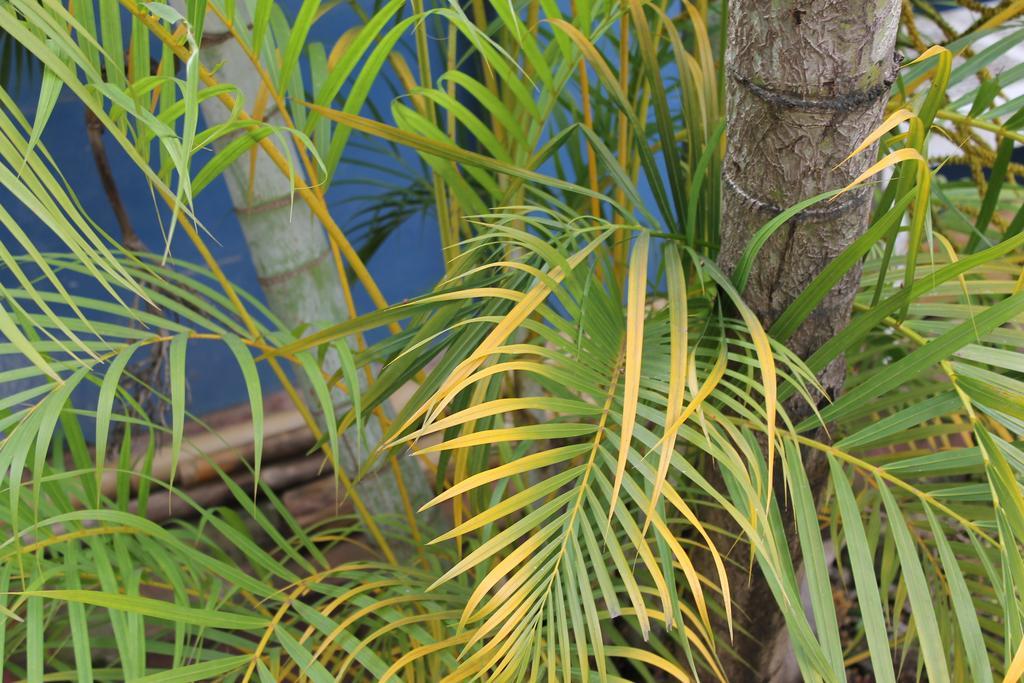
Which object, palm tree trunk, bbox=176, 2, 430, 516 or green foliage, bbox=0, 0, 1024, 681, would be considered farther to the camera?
palm tree trunk, bbox=176, 2, 430, 516

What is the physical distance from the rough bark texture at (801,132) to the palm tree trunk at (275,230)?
39 centimetres

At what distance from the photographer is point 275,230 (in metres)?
0.82

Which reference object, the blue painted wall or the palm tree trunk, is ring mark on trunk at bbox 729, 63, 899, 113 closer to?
the palm tree trunk

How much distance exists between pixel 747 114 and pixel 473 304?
0.80 ft

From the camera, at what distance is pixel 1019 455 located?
491 millimetres

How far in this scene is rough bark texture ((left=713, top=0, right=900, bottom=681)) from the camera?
0.49m

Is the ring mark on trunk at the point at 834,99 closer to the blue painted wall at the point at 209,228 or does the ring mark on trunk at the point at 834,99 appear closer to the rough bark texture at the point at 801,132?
the rough bark texture at the point at 801,132

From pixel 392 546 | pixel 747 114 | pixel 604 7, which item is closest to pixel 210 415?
pixel 392 546

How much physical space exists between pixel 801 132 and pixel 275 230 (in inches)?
20.3

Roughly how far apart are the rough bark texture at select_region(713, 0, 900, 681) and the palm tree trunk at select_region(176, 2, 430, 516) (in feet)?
1.27

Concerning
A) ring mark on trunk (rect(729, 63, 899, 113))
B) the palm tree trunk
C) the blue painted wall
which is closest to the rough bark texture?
ring mark on trunk (rect(729, 63, 899, 113))

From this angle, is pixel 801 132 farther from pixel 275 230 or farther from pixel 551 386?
pixel 275 230

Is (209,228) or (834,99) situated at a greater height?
(834,99)

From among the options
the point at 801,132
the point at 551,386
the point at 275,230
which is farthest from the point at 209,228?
the point at 801,132
